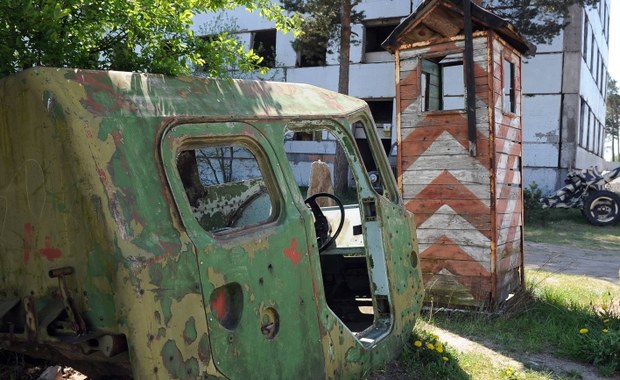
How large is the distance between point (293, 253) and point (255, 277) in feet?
1.04

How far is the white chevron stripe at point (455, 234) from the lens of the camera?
5.77 meters

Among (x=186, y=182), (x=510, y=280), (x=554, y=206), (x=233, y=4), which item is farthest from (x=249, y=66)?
(x=554, y=206)

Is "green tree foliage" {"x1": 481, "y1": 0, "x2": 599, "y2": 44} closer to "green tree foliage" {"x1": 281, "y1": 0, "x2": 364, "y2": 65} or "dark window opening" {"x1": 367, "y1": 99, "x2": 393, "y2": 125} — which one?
"green tree foliage" {"x1": 281, "y1": 0, "x2": 364, "y2": 65}

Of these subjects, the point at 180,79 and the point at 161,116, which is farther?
the point at 180,79

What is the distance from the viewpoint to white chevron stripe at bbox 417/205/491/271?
577cm

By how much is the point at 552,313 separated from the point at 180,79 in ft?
14.8

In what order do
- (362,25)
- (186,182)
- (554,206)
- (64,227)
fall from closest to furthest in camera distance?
(64,227)
(186,182)
(554,206)
(362,25)

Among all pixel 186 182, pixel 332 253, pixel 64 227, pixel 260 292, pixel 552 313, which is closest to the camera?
pixel 64 227

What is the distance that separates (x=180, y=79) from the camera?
2.76 metres

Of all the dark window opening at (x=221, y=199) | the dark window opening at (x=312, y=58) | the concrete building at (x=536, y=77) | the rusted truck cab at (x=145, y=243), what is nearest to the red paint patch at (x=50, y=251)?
the rusted truck cab at (x=145, y=243)

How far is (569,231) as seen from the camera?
13211mm

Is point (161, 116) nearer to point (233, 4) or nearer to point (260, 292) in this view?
point (260, 292)

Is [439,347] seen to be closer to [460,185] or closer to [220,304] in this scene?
[460,185]

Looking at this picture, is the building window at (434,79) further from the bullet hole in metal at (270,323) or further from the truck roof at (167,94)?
the bullet hole in metal at (270,323)
